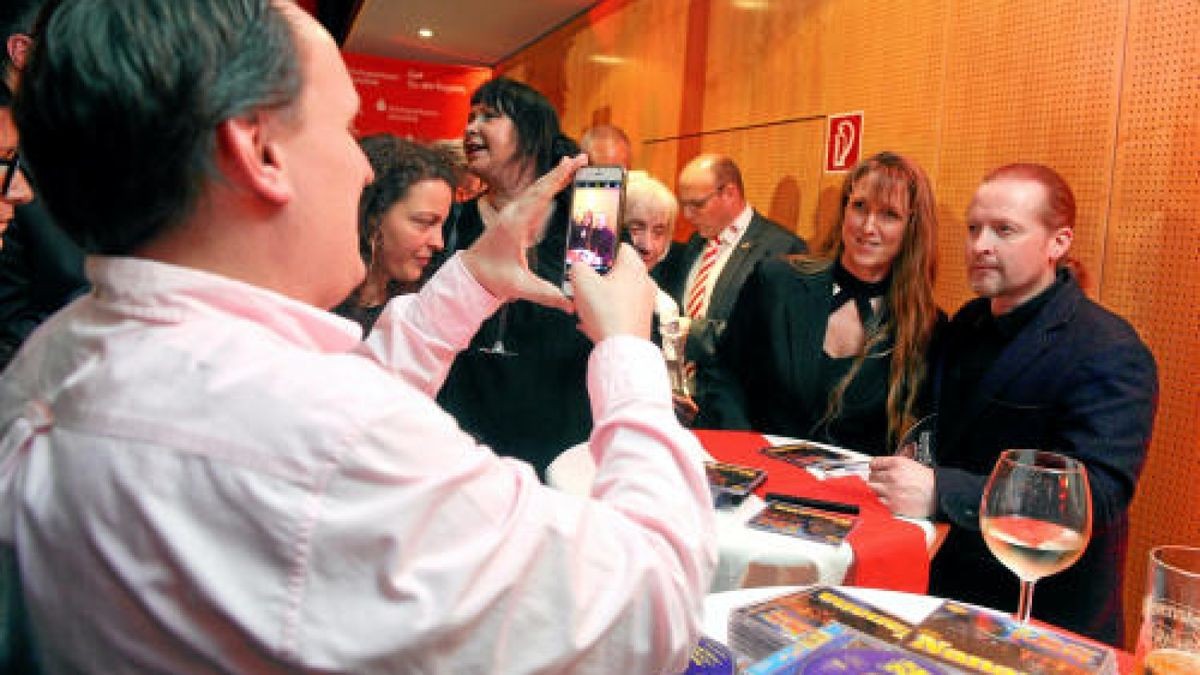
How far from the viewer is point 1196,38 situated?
2.81 m

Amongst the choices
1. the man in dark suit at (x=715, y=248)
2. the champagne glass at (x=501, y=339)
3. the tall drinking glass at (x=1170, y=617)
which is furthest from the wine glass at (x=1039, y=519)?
the man in dark suit at (x=715, y=248)

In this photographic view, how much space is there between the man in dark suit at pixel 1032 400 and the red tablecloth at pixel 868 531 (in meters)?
0.08

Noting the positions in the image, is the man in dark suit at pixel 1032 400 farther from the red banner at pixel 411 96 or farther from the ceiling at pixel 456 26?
the red banner at pixel 411 96

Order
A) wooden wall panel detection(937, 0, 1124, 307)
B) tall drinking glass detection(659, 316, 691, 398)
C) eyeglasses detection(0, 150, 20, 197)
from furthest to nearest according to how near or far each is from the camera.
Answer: wooden wall panel detection(937, 0, 1124, 307)
tall drinking glass detection(659, 316, 691, 398)
eyeglasses detection(0, 150, 20, 197)

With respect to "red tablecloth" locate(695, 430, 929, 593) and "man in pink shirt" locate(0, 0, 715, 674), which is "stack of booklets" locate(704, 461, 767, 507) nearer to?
"red tablecloth" locate(695, 430, 929, 593)

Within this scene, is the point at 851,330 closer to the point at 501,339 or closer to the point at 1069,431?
the point at 1069,431

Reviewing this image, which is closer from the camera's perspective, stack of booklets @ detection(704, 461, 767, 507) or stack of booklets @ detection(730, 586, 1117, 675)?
stack of booklets @ detection(730, 586, 1117, 675)

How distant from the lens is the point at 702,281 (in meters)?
4.96

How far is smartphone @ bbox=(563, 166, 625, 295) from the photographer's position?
1744 millimetres

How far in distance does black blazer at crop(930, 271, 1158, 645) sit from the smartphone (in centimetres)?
100

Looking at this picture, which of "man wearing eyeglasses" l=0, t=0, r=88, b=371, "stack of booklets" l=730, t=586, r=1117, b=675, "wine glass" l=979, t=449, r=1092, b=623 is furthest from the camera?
"man wearing eyeglasses" l=0, t=0, r=88, b=371

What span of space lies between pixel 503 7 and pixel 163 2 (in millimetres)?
7892

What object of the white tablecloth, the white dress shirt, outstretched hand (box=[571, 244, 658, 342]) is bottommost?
the white tablecloth

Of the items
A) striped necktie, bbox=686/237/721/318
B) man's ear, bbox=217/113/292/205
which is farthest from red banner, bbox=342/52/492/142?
man's ear, bbox=217/113/292/205
